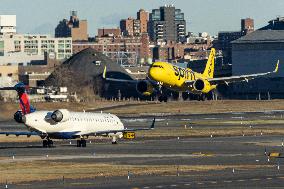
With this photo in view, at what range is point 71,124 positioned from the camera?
117438mm

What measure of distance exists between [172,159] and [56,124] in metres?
21.6

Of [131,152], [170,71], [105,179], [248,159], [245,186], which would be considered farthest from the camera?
[170,71]

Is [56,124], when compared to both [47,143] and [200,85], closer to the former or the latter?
[47,143]

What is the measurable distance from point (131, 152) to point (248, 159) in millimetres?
15259

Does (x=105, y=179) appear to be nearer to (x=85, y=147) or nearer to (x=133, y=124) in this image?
(x=85, y=147)

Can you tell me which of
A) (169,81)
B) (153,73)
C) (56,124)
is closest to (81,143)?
(56,124)

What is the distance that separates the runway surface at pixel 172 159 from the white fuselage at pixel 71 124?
166 centimetres

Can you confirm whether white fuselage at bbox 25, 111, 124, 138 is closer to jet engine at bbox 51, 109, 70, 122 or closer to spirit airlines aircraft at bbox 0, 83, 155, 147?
spirit airlines aircraft at bbox 0, 83, 155, 147

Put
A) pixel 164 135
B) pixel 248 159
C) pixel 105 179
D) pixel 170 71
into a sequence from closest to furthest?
pixel 105 179 → pixel 248 159 → pixel 164 135 → pixel 170 71

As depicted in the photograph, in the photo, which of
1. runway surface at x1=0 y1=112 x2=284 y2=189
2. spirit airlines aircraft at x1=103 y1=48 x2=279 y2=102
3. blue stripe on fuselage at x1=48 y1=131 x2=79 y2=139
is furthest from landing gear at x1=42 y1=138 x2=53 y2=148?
spirit airlines aircraft at x1=103 y1=48 x2=279 y2=102

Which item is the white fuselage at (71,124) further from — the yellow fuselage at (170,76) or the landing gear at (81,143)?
the yellow fuselage at (170,76)

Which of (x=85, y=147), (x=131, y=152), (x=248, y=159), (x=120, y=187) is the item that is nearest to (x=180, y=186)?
(x=120, y=187)

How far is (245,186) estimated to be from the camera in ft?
234

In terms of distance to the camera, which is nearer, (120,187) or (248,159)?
(120,187)
